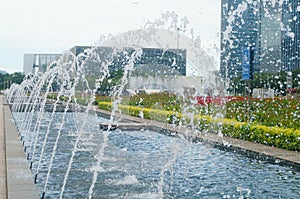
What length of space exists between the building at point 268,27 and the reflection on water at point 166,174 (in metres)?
2.95

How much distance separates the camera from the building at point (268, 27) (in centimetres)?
949

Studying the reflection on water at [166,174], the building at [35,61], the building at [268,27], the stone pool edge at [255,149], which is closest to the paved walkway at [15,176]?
the reflection on water at [166,174]

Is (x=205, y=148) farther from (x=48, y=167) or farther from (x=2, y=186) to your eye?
(x=2, y=186)

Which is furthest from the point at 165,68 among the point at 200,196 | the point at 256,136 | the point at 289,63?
the point at 200,196

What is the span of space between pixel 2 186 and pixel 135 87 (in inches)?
895

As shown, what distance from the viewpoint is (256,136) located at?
10.1 meters

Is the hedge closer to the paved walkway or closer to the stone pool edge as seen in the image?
the stone pool edge

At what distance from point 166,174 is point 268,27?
217 inches

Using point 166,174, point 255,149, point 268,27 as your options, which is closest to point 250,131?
point 255,149

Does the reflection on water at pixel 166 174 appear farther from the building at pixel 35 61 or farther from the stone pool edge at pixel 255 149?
the building at pixel 35 61

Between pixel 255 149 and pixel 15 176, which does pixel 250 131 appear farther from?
pixel 15 176

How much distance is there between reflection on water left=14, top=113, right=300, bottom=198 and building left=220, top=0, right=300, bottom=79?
2.95 meters

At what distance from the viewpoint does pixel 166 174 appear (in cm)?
687

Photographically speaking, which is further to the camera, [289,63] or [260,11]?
[289,63]
